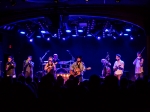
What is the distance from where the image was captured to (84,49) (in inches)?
847

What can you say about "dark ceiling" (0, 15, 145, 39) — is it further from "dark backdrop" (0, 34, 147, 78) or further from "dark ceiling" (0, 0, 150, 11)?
"dark ceiling" (0, 0, 150, 11)

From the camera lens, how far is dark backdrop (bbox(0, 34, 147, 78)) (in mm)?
19781

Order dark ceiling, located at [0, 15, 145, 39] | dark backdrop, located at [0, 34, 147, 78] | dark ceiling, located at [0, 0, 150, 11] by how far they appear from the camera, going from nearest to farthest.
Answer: dark ceiling, located at [0, 0, 150, 11], dark ceiling, located at [0, 15, 145, 39], dark backdrop, located at [0, 34, 147, 78]

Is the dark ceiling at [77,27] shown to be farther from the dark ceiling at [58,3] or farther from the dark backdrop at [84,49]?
the dark ceiling at [58,3]

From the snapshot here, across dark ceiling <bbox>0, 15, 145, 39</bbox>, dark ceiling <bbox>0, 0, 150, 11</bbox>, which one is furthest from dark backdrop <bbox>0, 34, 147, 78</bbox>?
dark ceiling <bbox>0, 0, 150, 11</bbox>

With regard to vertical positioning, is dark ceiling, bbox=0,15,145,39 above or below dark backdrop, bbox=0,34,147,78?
above

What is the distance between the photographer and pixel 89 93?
198 inches

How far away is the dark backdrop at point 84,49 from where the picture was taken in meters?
19.8

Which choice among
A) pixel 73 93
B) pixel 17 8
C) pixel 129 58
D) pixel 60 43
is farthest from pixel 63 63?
pixel 73 93

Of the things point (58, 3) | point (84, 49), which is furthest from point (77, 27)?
point (58, 3)

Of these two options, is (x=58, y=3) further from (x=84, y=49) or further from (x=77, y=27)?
(x=84, y=49)

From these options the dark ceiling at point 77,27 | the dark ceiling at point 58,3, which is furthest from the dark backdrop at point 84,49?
the dark ceiling at point 58,3

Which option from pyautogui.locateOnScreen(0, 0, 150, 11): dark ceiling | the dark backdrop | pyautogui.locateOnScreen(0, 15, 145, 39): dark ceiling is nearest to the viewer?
pyautogui.locateOnScreen(0, 0, 150, 11): dark ceiling

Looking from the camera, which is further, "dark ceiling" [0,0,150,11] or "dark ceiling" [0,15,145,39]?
"dark ceiling" [0,15,145,39]
